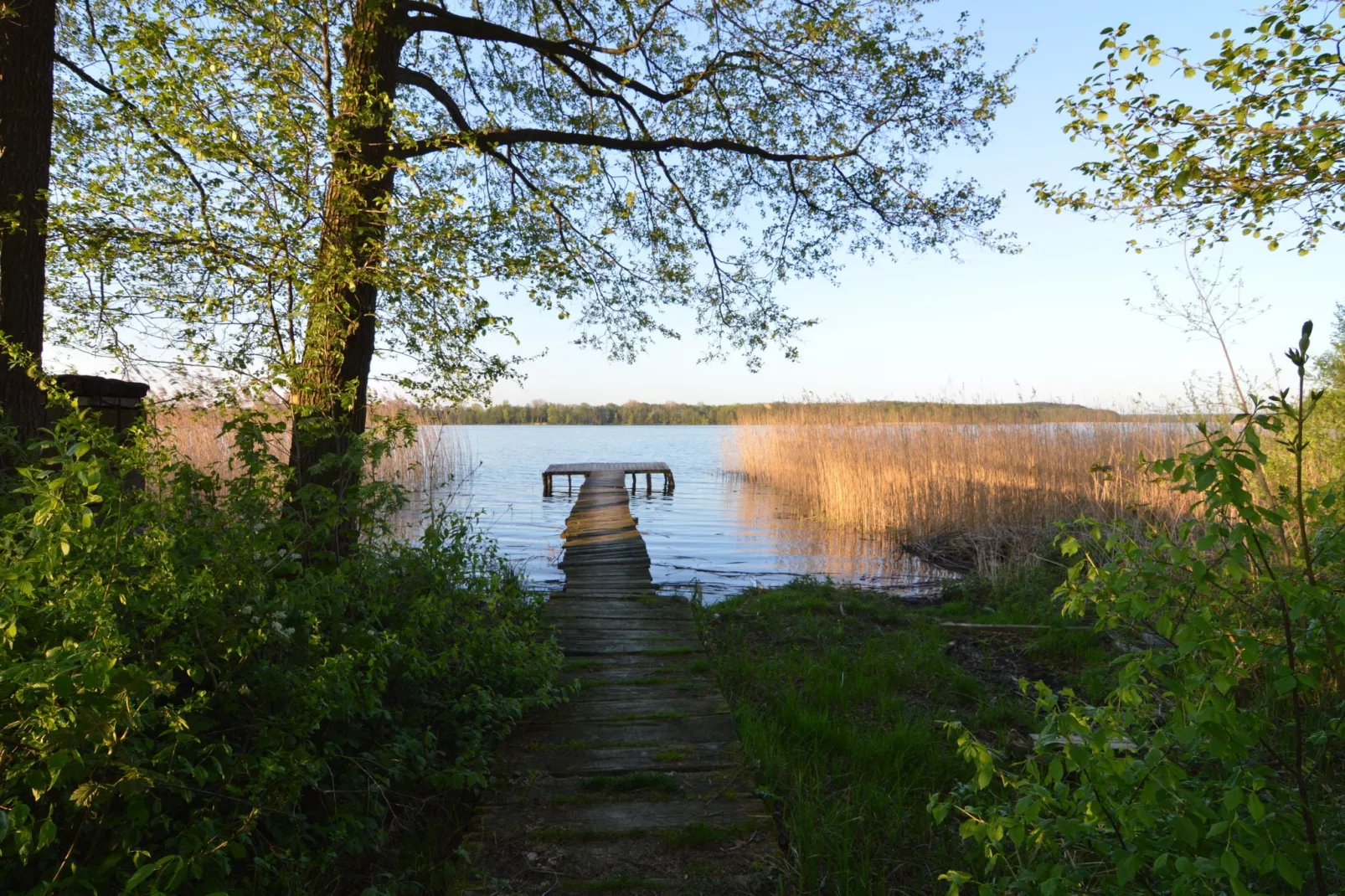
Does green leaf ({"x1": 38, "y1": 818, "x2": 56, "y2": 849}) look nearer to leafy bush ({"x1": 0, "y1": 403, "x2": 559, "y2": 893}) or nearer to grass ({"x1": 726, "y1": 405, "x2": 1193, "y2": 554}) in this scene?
leafy bush ({"x1": 0, "y1": 403, "x2": 559, "y2": 893})

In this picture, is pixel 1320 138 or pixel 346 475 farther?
pixel 1320 138

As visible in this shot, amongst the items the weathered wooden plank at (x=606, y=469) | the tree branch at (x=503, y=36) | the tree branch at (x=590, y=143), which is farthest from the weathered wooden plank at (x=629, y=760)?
the weathered wooden plank at (x=606, y=469)

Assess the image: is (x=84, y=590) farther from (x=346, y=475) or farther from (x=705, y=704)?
(x=705, y=704)

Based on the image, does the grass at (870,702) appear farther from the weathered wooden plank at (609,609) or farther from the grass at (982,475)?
the grass at (982,475)

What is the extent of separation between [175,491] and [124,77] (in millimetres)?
2177

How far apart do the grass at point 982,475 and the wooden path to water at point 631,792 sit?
6.63 m

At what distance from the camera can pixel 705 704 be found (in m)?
3.70

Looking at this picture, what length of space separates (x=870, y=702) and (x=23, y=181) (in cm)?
544

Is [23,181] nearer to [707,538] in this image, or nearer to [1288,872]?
[1288,872]

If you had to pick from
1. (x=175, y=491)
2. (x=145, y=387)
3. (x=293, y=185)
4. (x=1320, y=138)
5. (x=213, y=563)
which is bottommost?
(x=213, y=563)

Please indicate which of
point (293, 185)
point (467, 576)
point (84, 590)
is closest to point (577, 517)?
point (467, 576)

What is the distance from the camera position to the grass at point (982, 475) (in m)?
9.57

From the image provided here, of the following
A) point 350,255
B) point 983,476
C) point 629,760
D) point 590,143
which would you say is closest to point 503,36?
point 590,143

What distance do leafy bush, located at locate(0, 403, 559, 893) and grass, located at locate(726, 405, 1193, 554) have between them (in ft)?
26.8
